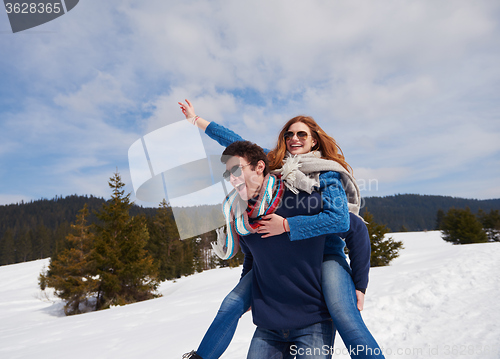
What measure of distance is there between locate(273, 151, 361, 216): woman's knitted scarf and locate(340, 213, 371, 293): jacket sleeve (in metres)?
0.11

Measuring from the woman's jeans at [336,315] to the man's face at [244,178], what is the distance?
1.92 ft

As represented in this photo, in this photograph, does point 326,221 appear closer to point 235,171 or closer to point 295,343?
point 235,171

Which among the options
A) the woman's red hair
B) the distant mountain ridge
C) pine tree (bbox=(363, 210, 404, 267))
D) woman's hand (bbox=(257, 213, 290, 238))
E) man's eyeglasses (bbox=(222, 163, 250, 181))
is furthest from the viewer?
the distant mountain ridge

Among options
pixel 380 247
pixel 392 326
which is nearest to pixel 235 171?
pixel 392 326

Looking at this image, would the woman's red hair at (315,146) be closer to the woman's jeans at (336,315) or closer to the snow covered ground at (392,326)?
the woman's jeans at (336,315)

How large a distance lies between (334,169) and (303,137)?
51cm

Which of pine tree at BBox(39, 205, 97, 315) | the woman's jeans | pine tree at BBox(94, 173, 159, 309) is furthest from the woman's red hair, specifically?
Result: pine tree at BBox(39, 205, 97, 315)

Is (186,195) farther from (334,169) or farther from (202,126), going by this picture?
(334,169)

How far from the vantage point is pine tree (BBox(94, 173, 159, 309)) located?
52.6 ft

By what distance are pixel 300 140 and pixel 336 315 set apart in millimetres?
1171

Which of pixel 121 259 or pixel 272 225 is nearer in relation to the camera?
pixel 272 225

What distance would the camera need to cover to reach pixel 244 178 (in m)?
1.61

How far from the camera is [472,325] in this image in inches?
140

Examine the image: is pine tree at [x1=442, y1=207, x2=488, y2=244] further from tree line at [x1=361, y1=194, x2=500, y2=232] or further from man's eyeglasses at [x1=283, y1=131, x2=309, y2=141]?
tree line at [x1=361, y1=194, x2=500, y2=232]
